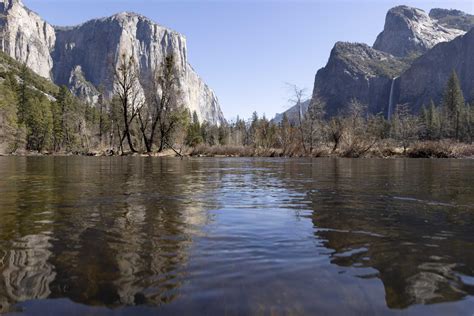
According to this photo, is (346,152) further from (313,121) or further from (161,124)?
(161,124)

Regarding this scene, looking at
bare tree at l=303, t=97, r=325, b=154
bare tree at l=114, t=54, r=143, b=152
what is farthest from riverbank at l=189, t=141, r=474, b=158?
bare tree at l=114, t=54, r=143, b=152

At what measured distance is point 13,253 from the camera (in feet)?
12.7

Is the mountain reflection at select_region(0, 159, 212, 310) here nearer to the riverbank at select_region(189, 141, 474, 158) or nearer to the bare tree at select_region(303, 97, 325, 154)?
the riverbank at select_region(189, 141, 474, 158)

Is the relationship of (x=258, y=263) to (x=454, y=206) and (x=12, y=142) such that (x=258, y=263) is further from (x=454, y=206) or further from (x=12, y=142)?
(x=12, y=142)

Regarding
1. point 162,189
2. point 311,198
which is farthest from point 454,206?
point 162,189

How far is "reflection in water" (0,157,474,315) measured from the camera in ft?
8.98

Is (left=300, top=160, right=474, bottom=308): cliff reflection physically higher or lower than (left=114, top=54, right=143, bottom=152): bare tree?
lower

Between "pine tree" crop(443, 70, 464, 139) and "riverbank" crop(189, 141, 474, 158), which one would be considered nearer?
"riverbank" crop(189, 141, 474, 158)

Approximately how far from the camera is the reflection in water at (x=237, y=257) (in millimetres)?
2738

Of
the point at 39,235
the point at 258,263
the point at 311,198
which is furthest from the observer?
the point at 311,198

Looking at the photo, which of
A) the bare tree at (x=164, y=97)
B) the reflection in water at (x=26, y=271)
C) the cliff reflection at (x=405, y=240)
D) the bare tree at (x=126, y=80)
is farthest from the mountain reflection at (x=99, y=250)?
the bare tree at (x=164, y=97)

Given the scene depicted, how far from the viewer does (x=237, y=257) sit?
3789 millimetres

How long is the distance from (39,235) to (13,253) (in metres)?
0.78

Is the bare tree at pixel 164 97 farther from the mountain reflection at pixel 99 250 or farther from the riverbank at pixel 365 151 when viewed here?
the mountain reflection at pixel 99 250
